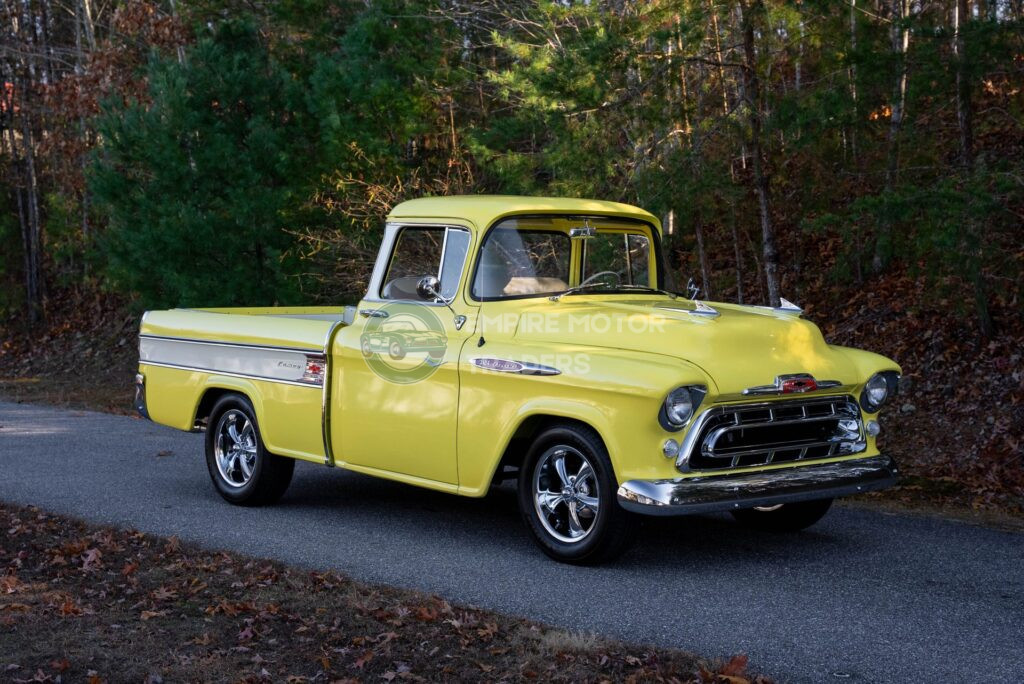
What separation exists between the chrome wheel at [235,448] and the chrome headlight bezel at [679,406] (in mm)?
3743

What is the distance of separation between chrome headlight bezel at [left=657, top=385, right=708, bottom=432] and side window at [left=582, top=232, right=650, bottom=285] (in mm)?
1854

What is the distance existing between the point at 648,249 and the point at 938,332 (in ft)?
21.7

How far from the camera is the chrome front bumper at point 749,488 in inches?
244

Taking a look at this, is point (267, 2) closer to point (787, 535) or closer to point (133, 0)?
point (133, 0)

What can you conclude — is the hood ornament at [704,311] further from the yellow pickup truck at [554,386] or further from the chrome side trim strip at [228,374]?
the chrome side trim strip at [228,374]

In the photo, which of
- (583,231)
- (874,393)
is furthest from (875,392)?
(583,231)

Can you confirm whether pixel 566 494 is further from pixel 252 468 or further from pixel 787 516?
pixel 252 468

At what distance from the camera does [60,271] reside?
29625 millimetres

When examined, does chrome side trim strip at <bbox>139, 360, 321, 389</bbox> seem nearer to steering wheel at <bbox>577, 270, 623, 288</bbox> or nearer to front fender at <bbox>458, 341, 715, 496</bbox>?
front fender at <bbox>458, 341, 715, 496</bbox>

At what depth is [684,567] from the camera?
267 inches

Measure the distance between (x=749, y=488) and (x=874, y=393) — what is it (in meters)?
1.28

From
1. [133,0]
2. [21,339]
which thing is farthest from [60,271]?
[133,0]

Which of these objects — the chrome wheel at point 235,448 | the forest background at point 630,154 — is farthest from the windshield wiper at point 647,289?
the chrome wheel at point 235,448

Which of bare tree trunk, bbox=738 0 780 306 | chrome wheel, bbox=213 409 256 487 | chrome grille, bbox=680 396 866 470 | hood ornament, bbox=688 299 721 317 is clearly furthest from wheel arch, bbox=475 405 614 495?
bare tree trunk, bbox=738 0 780 306
